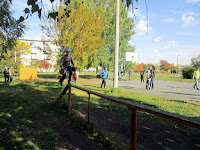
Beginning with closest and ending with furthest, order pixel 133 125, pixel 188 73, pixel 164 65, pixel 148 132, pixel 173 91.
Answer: pixel 133 125, pixel 148 132, pixel 173 91, pixel 188 73, pixel 164 65

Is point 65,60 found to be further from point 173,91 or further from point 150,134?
point 173,91

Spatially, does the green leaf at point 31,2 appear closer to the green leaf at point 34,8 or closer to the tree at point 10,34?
the green leaf at point 34,8

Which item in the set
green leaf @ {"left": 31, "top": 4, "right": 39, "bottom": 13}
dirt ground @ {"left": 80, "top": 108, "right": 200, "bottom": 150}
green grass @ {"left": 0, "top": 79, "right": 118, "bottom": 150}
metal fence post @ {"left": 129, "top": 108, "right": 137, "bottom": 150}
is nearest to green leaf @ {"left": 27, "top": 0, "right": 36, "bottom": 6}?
green leaf @ {"left": 31, "top": 4, "right": 39, "bottom": 13}

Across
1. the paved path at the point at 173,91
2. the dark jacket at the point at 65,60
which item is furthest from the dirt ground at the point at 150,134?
the paved path at the point at 173,91

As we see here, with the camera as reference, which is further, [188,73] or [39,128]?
[188,73]

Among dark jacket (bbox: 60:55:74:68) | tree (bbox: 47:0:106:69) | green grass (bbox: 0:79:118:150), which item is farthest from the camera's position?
tree (bbox: 47:0:106:69)

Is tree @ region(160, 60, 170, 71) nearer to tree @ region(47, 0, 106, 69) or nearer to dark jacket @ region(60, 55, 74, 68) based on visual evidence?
tree @ region(47, 0, 106, 69)

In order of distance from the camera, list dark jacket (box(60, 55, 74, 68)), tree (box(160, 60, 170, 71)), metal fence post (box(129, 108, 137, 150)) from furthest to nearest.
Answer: tree (box(160, 60, 170, 71)) < dark jacket (box(60, 55, 74, 68)) < metal fence post (box(129, 108, 137, 150))

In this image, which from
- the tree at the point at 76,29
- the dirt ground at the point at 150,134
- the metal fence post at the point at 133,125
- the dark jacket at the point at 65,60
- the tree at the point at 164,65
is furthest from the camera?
the tree at the point at 164,65

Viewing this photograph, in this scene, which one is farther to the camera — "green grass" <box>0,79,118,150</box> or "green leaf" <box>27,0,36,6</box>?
"green grass" <box>0,79,118,150</box>

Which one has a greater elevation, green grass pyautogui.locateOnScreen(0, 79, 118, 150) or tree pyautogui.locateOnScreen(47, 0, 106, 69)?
tree pyautogui.locateOnScreen(47, 0, 106, 69)

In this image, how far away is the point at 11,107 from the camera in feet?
21.3


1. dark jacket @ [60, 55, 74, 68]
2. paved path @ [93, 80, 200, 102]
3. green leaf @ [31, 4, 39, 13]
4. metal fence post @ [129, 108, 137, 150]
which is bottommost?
paved path @ [93, 80, 200, 102]

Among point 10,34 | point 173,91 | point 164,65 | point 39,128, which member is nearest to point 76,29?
point 10,34
